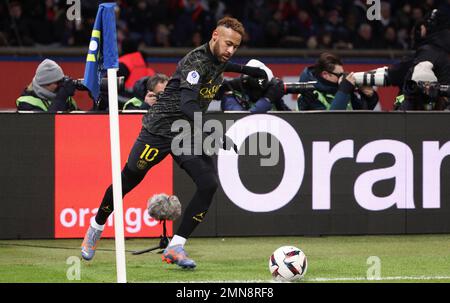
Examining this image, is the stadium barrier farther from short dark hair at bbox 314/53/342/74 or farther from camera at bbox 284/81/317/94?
short dark hair at bbox 314/53/342/74

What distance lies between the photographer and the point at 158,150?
10406mm

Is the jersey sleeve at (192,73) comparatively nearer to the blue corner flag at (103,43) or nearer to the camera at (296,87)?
the blue corner flag at (103,43)

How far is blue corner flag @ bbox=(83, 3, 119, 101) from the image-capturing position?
8875 mm

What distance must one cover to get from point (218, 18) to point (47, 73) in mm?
9582

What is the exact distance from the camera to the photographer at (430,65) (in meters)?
12.9

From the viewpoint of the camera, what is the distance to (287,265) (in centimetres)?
941

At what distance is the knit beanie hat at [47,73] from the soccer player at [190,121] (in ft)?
8.94

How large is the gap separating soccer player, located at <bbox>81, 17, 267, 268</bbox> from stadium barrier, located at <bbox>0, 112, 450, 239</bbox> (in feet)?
5.61

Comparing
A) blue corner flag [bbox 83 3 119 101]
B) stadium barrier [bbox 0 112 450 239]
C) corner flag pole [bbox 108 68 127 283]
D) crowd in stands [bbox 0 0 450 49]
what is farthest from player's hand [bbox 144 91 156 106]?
crowd in stands [bbox 0 0 450 49]

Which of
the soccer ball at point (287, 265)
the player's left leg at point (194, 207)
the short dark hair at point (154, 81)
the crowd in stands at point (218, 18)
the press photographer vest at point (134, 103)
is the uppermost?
the crowd in stands at point (218, 18)

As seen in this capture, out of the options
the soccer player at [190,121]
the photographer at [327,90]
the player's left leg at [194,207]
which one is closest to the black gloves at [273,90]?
the photographer at [327,90]

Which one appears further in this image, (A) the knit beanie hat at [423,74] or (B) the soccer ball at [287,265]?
(A) the knit beanie hat at [423,74]

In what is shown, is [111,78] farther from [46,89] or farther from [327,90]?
[327,90]

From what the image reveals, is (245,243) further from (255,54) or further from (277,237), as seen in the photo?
(255,54)
